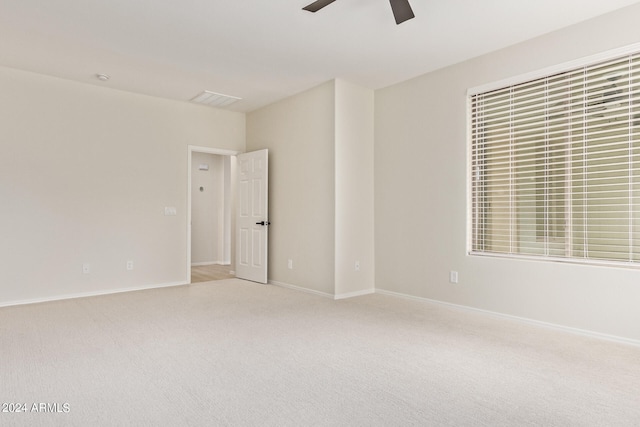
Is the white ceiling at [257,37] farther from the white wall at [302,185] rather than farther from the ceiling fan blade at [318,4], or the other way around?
the white wall at [302,185]

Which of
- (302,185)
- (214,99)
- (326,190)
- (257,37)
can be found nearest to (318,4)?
(257,37)

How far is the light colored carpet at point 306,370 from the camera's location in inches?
79.3

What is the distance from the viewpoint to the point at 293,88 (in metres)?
5.22

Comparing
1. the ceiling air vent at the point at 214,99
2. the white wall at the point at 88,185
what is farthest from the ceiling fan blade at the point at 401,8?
the white wall at the point at 88,185

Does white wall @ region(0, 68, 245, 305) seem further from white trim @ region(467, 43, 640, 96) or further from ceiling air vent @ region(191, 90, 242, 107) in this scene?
white trim @ region(467, 43, 640, 96)

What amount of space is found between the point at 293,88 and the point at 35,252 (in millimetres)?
3755

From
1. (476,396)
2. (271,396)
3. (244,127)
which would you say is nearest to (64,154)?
(244,127)

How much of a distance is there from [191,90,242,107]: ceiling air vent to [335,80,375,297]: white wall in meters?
1.74

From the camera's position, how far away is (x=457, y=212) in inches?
169

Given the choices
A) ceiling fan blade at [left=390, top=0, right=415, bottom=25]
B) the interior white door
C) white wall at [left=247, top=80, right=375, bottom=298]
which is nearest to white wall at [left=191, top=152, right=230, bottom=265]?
the interior white door

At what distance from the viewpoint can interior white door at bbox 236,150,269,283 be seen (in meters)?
5.82

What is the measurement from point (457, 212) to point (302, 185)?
82.4 inches

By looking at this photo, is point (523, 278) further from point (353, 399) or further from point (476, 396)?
point (353, 399)

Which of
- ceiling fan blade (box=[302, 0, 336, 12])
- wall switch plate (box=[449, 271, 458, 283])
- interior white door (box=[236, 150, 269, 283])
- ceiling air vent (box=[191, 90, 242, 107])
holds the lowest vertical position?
wall switch plate (box=[449, 271, 458, 283])
